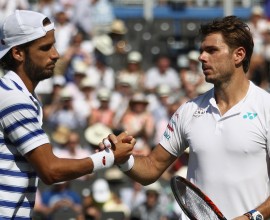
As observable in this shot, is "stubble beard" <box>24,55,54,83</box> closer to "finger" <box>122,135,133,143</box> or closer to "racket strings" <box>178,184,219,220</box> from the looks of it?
"finger" <box>122,135,133,143</box>

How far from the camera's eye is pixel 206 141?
628 cm

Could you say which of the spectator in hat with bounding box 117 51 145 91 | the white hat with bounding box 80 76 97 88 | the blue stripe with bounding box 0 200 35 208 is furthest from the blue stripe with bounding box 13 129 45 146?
the spectator in hat with bounding box 117 51 145 91

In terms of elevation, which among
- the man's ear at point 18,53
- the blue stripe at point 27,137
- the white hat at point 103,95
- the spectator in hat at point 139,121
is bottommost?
the spectator in hat at point 139,121

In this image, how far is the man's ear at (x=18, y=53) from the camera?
589 cm

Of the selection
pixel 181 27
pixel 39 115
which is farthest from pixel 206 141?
pixel 181 27

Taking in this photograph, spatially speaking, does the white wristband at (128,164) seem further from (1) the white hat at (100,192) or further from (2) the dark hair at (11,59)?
(1) the white hat at (100,192)

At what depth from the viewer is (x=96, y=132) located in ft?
45.7

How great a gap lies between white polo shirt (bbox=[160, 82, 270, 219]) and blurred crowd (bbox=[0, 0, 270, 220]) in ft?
10.5

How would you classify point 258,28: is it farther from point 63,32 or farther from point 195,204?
point 195,204

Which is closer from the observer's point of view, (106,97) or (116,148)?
(116,148)

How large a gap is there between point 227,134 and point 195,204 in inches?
20.5

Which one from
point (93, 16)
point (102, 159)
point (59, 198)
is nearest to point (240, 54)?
point (102, 159)

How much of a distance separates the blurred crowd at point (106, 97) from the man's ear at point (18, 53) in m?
3.74

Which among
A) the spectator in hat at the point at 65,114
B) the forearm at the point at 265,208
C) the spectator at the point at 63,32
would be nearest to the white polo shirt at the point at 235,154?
the forearm at the point at 265,208
